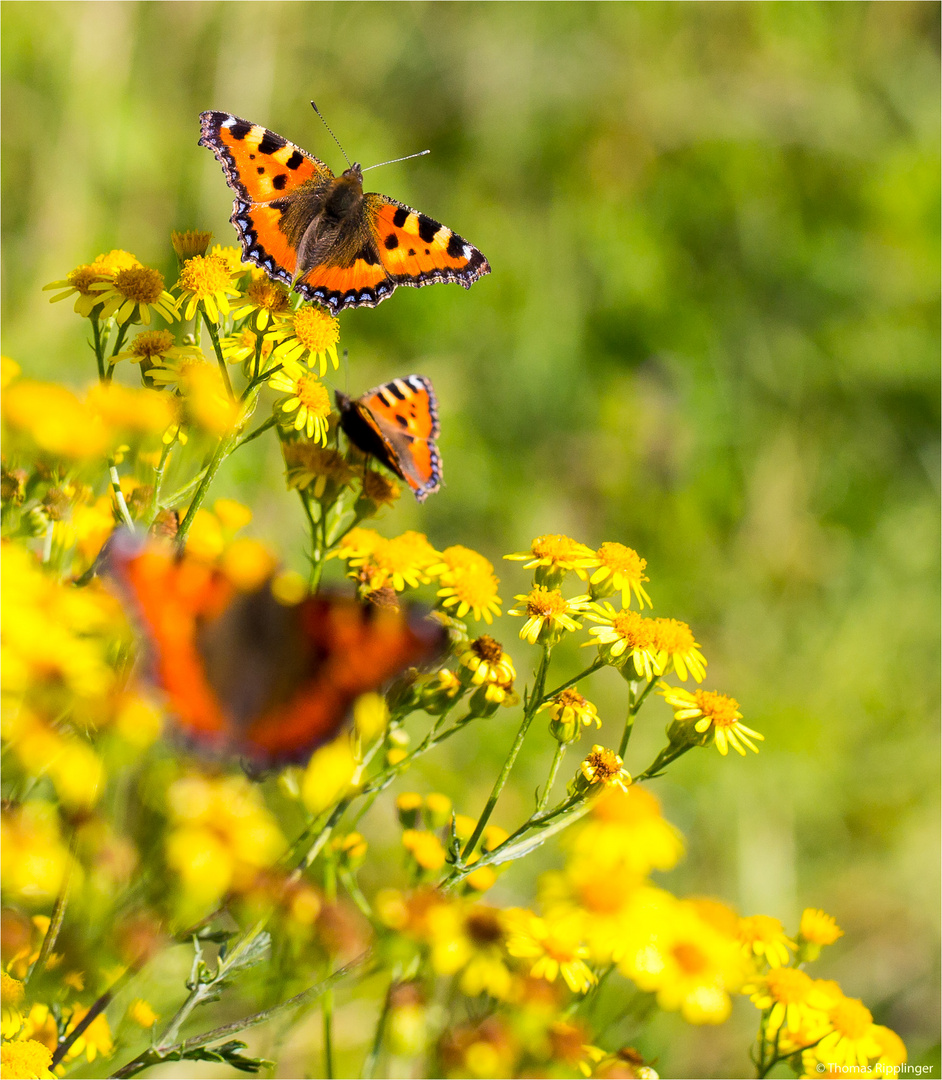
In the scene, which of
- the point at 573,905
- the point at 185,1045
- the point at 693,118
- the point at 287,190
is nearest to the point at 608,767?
the point at 573,905

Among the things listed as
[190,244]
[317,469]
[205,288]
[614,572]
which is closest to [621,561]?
[614,572]

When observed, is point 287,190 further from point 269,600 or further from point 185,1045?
point 185,1045

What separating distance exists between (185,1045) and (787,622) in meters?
5.32

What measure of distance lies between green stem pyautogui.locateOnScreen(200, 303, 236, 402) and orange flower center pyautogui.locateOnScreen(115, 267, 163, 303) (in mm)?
117

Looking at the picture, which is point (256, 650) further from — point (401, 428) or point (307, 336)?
point (401, 428)

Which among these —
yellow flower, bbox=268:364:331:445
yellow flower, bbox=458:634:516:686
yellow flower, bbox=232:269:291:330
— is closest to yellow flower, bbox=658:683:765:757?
yellow flower, bbox=458:634:516:686

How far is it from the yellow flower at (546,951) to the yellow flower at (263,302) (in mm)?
1527

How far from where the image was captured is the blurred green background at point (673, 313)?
5.32m

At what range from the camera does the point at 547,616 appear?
7.52ft

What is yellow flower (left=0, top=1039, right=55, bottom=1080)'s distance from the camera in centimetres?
162

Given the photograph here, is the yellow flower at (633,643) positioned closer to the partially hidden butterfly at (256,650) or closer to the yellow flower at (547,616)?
the yellow flower at (547,616)

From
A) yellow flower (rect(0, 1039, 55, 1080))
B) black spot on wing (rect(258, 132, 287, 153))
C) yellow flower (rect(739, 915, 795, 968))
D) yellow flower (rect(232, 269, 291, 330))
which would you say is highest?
black spot on wing (rect(258, 132, 287, 153))

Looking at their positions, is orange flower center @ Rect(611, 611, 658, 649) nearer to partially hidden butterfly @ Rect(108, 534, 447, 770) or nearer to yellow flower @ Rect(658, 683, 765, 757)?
yellow flower @ Rect(658, 683, 765, 757)

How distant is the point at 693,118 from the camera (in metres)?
7.12
